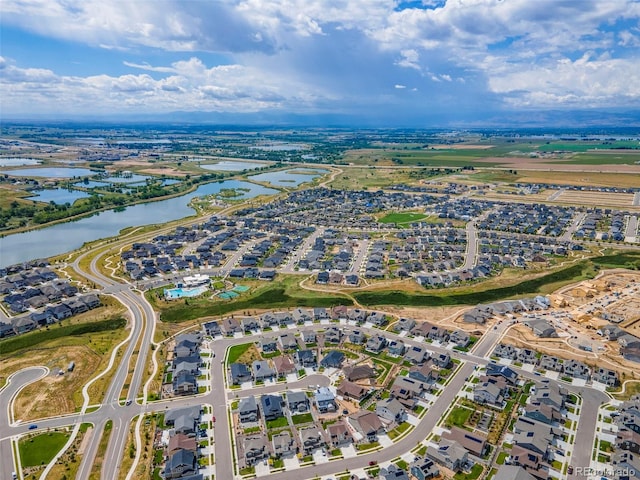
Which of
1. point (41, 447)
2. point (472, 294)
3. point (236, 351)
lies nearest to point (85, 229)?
point (236, 351)

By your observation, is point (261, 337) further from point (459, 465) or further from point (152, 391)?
point (459, 465)

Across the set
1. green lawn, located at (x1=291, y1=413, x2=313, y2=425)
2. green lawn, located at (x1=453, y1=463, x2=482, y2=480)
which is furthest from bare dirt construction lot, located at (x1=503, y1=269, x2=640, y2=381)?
green lawn, located at (x1=291, y1=413, x2=313, y2=425)

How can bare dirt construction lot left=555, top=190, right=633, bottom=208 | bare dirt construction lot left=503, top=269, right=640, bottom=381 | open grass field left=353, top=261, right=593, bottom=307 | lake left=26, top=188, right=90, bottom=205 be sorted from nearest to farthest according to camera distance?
bare dirt construction lot left=503, top=269, right=640, bottom=381 < open grass field left=353, top=261, right=593, bottom=307 < bare dirt construction lot left=555, top=190, right=633, bottom=208 < lake left=26, top=188, right=90, bottom=205

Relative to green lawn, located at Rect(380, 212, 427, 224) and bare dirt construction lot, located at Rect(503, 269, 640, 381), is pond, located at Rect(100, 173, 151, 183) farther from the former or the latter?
bare dirt construction lot, located at Rect(503, 269, 640, 381)

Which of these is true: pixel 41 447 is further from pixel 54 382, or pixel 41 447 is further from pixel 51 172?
pixel 51 172

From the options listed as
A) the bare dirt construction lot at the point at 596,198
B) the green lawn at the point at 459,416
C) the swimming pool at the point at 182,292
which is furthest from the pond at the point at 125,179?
the green lawn at the point at 459,416

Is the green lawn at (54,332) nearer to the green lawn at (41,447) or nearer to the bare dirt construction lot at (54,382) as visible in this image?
the bare dirt construction lot at (54,382)
